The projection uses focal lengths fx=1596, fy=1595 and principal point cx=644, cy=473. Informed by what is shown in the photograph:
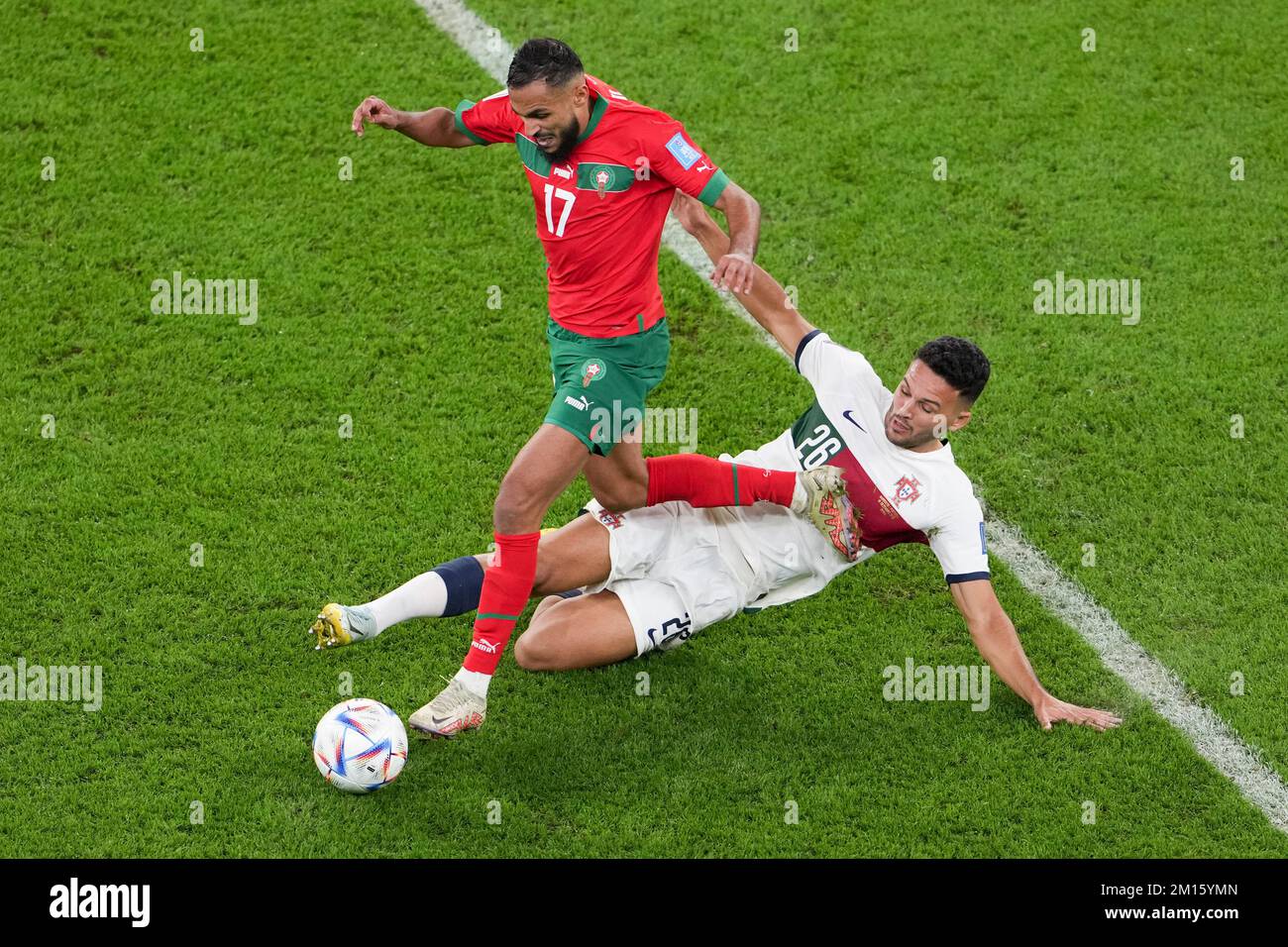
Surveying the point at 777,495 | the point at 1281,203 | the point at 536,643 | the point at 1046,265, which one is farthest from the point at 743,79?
the point at 536,643

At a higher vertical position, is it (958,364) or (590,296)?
(590,296)

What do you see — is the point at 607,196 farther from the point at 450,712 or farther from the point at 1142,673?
the point at 1142,673

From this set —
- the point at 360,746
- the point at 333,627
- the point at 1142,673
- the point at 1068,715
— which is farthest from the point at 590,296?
the point at 1142,673

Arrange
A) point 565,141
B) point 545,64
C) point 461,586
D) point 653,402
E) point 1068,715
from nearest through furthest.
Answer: point 545,64, point 565,141, point 1068,715, point 461,586, point 653,402

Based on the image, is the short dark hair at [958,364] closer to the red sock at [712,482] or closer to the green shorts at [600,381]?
the red sock at [712,482]

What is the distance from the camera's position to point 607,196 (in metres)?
5.97

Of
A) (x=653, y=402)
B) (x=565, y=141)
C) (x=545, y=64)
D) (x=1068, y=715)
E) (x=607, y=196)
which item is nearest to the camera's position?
(x=545, y=64)

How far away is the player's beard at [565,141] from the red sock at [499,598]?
1.40 metres

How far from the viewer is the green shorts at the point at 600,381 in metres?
6.02

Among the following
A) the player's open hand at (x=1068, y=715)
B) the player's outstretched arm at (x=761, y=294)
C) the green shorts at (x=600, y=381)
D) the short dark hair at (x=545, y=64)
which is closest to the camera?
the short dark hair at (x=545, y=64)

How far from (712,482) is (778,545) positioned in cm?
38

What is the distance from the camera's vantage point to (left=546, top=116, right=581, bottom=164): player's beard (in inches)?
229

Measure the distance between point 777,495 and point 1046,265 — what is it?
2.61 meters

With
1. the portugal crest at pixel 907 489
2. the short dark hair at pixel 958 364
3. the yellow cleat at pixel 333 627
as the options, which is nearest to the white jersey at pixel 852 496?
the portugal crest at pixel 907 489
